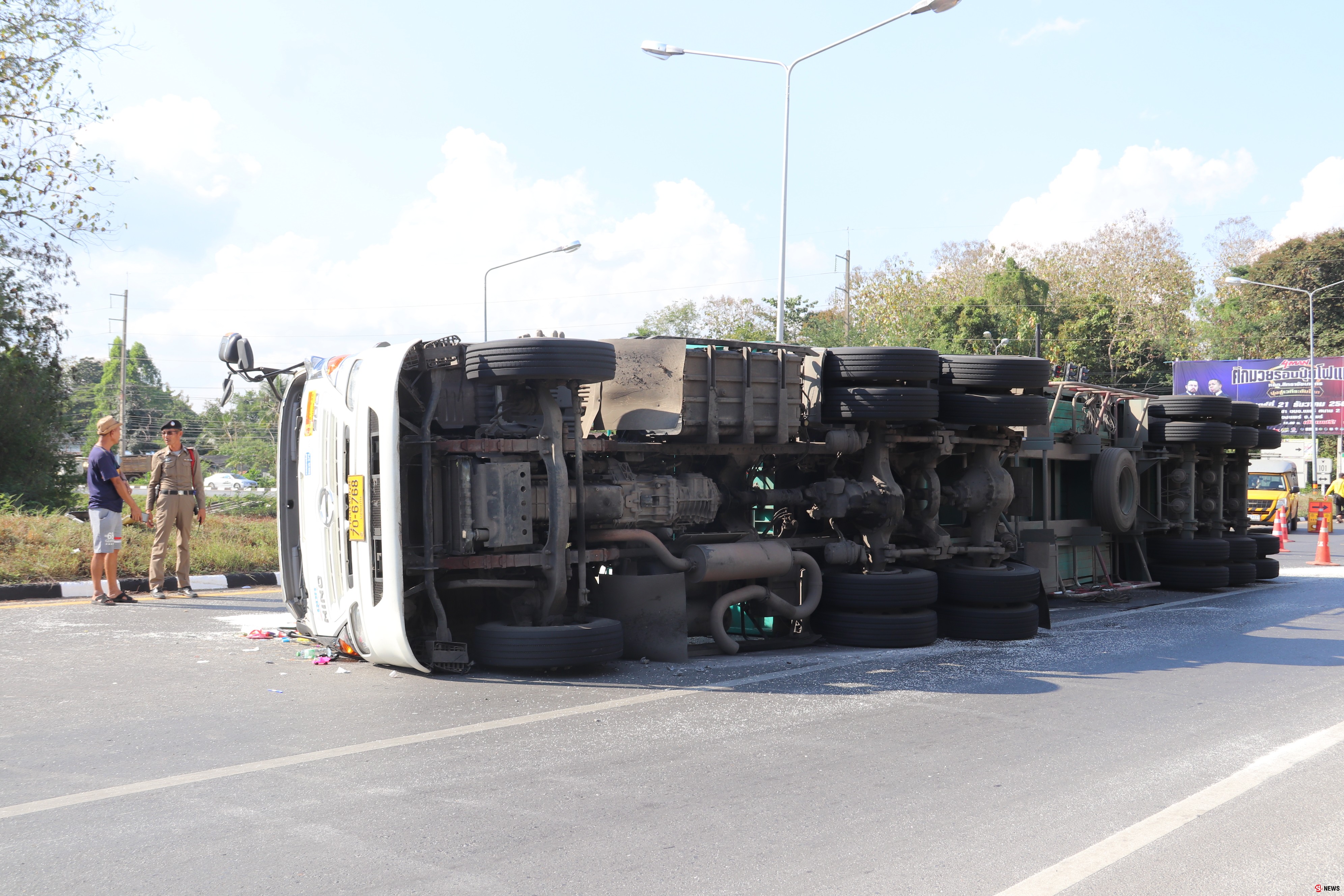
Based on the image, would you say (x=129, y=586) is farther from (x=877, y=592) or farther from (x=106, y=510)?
(x=877, y=592)

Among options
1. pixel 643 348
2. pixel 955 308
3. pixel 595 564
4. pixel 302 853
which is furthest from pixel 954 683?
pixel 955 308

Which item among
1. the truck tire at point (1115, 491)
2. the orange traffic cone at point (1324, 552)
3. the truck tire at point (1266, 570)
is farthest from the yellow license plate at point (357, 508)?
the orange traffic cone at point (1324, 552)

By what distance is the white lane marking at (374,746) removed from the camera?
14.7 feet

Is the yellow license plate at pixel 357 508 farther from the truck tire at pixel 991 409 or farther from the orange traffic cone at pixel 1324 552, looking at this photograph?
the orange traffic cone at pixel 1324 552

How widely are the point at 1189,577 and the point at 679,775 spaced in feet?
34.0

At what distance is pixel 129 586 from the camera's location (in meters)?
12.3

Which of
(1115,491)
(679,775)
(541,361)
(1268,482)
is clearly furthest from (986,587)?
(1268,482)

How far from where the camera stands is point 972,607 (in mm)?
9039

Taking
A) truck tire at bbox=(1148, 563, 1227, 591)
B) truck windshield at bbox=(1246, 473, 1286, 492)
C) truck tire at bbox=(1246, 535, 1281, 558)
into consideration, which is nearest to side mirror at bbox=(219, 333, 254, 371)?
truck tire at bbox=(1148, 563, 1227, 591)

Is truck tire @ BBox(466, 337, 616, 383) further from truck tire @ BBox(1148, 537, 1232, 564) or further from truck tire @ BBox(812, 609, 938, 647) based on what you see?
truck tire @ BBox(1148, 537, 1232, 564)

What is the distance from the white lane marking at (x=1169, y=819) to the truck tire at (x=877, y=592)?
3015 mm

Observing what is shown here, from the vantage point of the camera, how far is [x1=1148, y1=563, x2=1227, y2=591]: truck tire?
13.3 metres

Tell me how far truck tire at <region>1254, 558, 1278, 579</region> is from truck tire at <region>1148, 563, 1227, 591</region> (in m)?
1.43

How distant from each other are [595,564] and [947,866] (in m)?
4.34
